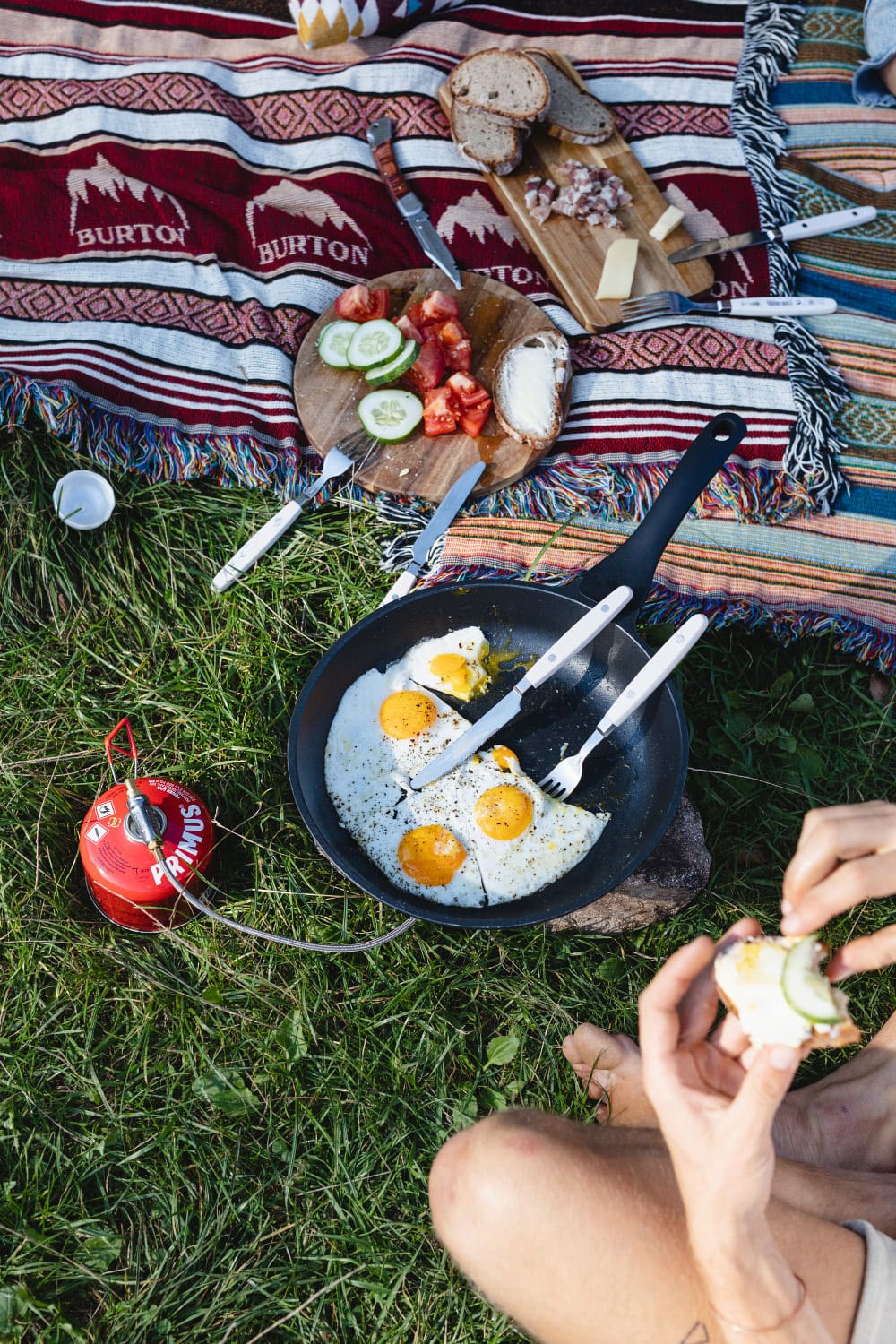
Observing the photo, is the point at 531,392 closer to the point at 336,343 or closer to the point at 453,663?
the point at 336,343

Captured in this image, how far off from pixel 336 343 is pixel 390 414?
15.4 inches

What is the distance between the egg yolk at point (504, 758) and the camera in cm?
334

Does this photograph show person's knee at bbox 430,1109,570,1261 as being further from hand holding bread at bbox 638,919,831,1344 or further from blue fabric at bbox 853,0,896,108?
blue fabric at bbox 853,0,896,108

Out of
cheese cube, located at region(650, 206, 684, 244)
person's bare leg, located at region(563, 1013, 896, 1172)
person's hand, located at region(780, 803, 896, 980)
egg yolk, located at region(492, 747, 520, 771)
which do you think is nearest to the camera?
person's hand, located at region(780, 803, 896, 980)

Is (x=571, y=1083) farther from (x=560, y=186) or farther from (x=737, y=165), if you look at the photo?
(x=737, y=165)

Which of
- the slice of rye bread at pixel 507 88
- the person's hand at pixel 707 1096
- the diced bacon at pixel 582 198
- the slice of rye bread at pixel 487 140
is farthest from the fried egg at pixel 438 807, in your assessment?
the slice of rye bread at pixel 507 88

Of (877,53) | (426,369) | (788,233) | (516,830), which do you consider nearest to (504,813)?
(516,830)

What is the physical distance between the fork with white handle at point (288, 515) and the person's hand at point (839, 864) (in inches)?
88.6

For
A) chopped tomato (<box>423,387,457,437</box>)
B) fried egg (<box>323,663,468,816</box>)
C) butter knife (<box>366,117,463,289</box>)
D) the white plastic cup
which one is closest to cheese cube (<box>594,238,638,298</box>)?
butter knife (<box>366,117,463,289</box>)

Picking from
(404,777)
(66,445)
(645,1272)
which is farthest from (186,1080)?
(66,445)

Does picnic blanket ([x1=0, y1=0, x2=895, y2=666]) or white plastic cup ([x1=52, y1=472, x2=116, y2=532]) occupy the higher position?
picnic blanket ([x1=0, y1=0, x2=895, y2=666])

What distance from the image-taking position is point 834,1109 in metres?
2.94

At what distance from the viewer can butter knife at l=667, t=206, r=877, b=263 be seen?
13.8 ft

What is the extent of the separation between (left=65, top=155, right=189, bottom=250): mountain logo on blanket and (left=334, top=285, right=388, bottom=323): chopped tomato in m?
0.74
